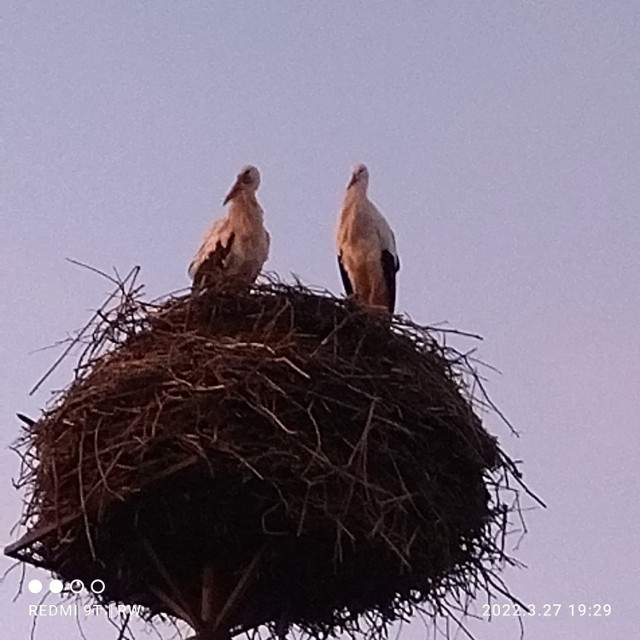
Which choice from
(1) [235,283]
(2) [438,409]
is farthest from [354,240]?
(2) [438,409]

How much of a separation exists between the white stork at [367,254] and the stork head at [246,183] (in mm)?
491

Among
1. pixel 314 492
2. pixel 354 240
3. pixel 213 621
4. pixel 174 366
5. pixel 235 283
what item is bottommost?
pixel 213 621

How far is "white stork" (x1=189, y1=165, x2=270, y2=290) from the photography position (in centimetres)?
714

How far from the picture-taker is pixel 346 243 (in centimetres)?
787

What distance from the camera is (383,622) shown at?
5.50 metres

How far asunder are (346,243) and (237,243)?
79 cm

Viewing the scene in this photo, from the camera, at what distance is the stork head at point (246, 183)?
300 inches

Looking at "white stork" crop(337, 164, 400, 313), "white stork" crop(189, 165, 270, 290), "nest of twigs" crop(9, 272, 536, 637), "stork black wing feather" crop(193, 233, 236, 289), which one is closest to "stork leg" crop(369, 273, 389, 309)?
"white stork" crop(337, 164, 400, 313)

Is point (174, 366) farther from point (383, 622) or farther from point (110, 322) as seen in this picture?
point (383, 622)

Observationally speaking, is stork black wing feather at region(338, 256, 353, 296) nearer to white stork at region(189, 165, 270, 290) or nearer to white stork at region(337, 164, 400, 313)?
white stork at region(337, 164, 400, 313)

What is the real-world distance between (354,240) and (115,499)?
3108 mm

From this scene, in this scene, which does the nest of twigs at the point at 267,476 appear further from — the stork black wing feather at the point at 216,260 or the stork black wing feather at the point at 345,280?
Result: the stork black wing feather at the point at 345,280

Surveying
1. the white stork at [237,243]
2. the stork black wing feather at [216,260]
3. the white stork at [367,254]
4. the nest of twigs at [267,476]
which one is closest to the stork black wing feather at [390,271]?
the white stork at [367,254]

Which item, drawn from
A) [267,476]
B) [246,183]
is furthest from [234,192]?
[267,476]
